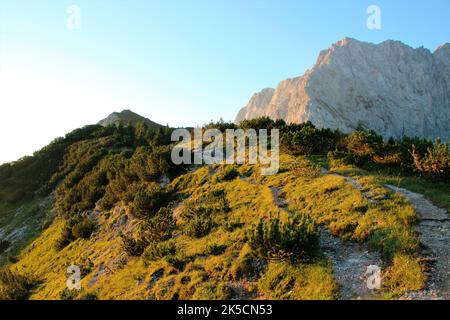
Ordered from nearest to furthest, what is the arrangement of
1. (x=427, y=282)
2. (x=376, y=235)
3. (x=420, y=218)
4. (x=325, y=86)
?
(x=427, y=282), (x=376, y=235), (x=420, y=218), (x=325, y=86)

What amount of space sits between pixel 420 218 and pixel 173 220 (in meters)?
10.3

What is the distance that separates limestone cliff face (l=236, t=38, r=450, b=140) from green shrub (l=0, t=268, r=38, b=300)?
91478mm

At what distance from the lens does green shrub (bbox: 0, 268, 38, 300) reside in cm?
1499

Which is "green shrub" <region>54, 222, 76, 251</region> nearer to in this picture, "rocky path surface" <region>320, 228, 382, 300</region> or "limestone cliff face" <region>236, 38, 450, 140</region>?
"rocky path surface" <region>320, 228, 382, 300</region>

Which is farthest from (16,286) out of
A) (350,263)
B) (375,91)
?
(375,91)

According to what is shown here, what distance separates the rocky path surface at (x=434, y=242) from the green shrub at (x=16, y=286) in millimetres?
16035

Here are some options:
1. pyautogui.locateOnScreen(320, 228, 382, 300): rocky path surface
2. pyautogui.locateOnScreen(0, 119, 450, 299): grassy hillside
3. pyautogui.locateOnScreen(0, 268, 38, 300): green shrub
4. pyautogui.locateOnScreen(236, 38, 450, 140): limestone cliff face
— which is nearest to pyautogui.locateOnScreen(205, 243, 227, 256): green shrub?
pyautogui.locateOnScreen(0, 119, 450, 299): grassy hillside

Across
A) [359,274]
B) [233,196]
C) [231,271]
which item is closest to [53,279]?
[233,196]

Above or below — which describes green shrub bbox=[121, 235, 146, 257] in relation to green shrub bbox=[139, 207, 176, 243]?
below

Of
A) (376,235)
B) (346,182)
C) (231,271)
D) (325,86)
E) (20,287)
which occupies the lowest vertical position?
(20,287)

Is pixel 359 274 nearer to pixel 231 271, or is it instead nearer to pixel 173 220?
pixel 231 271

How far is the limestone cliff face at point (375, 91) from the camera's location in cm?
10356

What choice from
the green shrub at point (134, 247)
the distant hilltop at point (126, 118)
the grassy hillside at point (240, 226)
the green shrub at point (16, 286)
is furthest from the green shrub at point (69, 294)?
the distant hilltop at point (126, 118)

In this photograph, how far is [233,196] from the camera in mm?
16609
